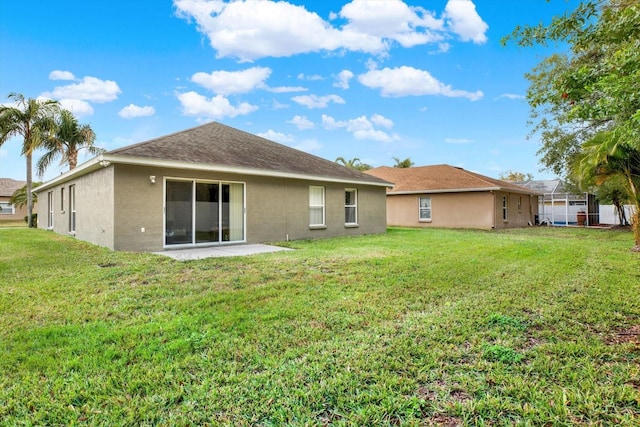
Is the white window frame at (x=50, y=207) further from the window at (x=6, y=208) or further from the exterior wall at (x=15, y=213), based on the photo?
the window at (x=6, y=208)

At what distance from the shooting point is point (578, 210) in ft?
87.7

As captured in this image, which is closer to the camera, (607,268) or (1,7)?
(607,268)

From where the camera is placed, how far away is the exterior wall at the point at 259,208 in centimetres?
954

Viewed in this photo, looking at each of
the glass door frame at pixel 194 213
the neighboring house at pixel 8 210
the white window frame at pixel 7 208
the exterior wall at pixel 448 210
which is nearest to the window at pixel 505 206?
the exterior wall at pixel 448 210

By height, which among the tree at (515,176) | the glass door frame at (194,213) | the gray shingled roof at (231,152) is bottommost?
the glass door frame at (194,213)

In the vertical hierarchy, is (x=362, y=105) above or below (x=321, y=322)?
above

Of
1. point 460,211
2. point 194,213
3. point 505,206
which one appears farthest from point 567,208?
point 194,213

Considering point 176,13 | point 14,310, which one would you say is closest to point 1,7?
point 176,13

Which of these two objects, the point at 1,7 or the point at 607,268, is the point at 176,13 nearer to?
the point at 1,7

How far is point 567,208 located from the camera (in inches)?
976

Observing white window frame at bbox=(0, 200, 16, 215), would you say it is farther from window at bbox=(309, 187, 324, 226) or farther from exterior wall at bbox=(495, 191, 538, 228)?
exterior wall at bbox=(495, 191, 538, 228)

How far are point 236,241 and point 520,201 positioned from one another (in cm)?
2096

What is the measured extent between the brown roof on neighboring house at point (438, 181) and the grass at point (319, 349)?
1500 cm

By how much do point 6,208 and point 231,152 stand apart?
3236 cm
